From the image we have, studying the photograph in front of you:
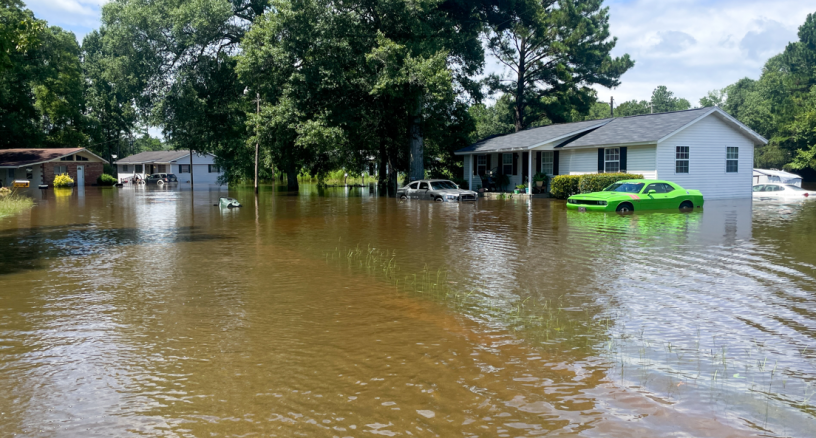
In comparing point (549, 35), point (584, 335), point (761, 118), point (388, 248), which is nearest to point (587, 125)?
point (549, 35)

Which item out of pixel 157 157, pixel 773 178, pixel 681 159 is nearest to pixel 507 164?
pixel 681 159

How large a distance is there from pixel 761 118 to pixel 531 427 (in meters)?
83.9

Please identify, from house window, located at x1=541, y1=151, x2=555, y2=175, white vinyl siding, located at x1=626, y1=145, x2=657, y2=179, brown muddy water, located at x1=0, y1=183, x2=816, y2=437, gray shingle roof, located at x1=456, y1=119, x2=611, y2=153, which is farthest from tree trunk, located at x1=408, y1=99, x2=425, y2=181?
brown muddy water, located at x1=0, y1=183, x2=816, y2=437

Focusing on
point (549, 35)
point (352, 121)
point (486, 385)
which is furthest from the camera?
point (549, 35)

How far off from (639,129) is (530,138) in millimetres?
7575

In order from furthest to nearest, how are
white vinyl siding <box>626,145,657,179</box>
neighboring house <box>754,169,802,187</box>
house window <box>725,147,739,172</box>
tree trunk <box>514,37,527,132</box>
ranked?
tree trunk <box>514,37,527,132</box>
neighboring house <box>754,169,802,187</box>
house window <box>725,147,739,172</box>
white vinyl siding <box>626,145,657,179</box>

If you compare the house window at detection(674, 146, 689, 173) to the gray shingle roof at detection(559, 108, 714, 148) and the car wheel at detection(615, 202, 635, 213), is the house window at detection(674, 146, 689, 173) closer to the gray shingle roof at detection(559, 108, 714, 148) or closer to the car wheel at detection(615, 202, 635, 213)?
the gray shingle roof at detection(559, 108, 714, 148)

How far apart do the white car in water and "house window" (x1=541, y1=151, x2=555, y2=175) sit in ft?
42.0

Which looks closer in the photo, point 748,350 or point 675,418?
point 675,418

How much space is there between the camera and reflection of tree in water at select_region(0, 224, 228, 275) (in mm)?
13422

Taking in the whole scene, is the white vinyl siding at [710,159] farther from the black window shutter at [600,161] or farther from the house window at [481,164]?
the house window at [481,164]

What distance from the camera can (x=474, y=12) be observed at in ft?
151

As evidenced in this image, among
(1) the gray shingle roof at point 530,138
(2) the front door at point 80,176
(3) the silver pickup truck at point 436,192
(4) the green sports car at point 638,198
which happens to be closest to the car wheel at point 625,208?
(4) the green sports car at point 638,198

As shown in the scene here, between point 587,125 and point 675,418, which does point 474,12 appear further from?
point 675,418
